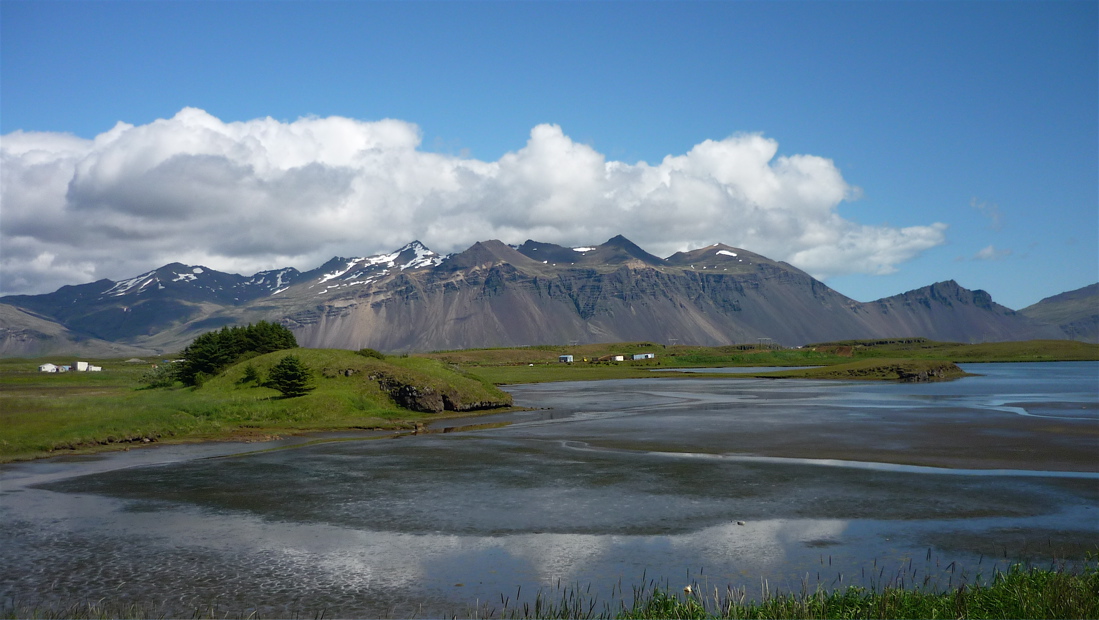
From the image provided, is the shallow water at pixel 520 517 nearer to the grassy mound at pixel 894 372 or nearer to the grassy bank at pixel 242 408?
the grassy bank at pixel 242 408

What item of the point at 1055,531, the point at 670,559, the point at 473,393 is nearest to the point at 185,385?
the point at 473,393

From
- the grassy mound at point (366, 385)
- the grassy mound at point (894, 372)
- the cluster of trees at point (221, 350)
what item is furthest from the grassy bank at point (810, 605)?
the grassy mound at point (894, 372)

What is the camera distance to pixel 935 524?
20.5m

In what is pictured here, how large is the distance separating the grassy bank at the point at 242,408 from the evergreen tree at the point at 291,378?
852mm

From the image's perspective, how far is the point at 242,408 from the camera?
1953 inches

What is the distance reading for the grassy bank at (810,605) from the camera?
41.4 feet

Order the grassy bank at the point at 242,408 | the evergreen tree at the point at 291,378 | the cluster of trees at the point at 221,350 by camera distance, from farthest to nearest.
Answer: the cluster of trees at the point at 221,350 → the evergreen tree at the point at 291,378 → the grassy bank at the point at 242,408

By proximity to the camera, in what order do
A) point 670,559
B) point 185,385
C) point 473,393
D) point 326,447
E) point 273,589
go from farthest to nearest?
→ point 185,385 < point 473,393 < point 326,447 < point 670,559 < point 273,589

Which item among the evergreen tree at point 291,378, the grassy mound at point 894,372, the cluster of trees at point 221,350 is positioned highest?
the cluster of trees at point 221,350

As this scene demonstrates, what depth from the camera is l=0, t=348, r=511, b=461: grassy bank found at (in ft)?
129

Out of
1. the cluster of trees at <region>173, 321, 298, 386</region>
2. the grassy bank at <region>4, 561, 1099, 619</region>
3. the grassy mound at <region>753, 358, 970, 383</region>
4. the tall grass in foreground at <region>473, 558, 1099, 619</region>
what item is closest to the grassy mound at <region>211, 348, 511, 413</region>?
the cluster of trees at <region>173, 321, 298, 386</region>

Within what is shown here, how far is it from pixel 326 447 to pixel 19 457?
13.9 meters

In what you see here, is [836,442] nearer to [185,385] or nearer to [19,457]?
[19,457]

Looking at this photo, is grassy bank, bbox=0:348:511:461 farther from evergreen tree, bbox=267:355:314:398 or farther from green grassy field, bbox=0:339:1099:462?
evergreen tree, bbox=267:355:314:398
